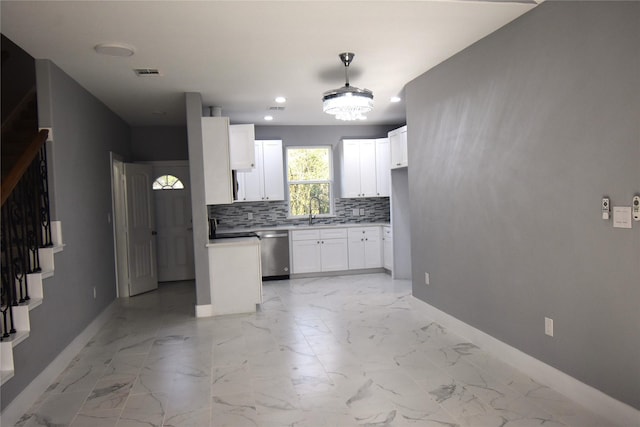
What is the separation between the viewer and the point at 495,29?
3488 millimetres

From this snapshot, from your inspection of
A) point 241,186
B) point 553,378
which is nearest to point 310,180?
point 241,186

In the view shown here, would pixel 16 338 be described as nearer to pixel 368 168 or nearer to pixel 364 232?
pixel 364 232

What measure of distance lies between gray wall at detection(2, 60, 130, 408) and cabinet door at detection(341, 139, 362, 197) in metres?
3.64

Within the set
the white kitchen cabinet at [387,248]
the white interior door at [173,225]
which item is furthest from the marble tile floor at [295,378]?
the white interior door at [173,225]

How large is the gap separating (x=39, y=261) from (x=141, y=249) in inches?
136

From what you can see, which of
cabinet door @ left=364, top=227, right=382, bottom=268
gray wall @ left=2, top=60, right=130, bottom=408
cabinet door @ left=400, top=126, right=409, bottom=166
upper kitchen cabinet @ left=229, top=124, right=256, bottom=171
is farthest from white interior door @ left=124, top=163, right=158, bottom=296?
cabinet door @ left=400, top=126, right=409, bottom=166

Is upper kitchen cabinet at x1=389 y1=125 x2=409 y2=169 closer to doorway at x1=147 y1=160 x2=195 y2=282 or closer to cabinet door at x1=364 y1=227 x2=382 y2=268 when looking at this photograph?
cabinet door at x1=364 y1=227 x2=382 y2=268

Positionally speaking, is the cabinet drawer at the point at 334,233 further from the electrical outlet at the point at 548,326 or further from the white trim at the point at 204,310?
the electrical outlet at the point at 548,326

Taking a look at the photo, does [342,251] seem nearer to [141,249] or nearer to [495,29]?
[141,249]

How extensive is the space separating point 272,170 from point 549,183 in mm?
5001

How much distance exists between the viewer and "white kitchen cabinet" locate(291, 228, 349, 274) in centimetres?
729

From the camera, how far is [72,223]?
4.22 metres

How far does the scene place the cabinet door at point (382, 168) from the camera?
24.9ft

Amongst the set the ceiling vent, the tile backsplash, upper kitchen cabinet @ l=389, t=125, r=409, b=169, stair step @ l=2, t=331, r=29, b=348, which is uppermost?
the ceiling vent
